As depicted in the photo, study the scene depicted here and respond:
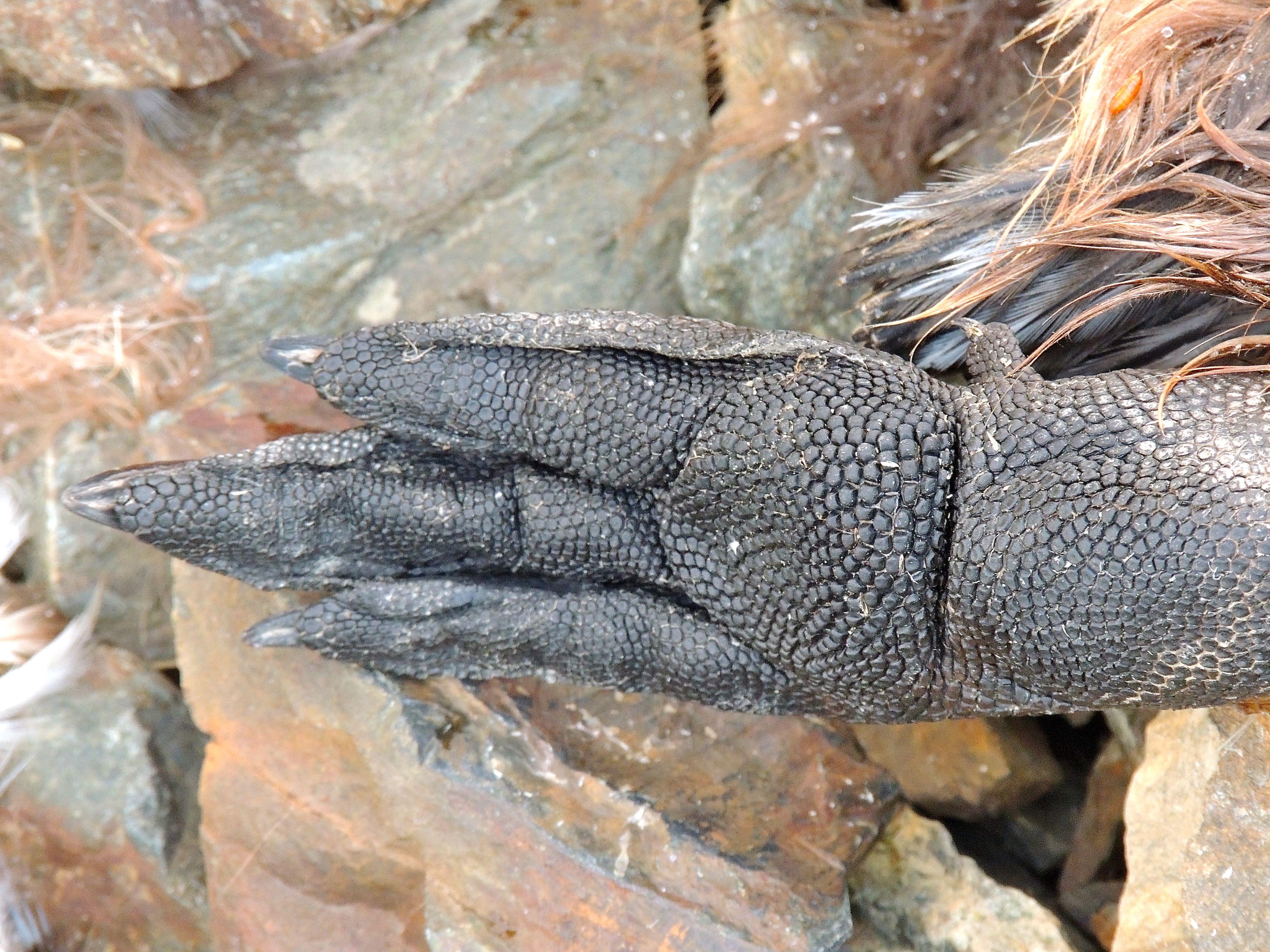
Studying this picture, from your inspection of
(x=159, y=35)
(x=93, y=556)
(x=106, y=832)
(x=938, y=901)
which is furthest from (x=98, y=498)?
(x=938, y=901)

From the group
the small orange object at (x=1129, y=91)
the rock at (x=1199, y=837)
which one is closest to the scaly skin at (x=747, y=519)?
the rock at (x=1199, y=837)

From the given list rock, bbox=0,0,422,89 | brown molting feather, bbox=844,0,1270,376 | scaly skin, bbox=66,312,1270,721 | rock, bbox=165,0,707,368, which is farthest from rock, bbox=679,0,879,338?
rock, bbox=0,0,422,89

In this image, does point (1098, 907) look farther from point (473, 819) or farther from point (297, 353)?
point (297, 353)

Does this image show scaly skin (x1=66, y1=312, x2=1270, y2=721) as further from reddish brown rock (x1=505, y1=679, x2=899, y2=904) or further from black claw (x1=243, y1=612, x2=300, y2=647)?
reddish brown rock (x1=505, y1=679, x2=899, y2=904)

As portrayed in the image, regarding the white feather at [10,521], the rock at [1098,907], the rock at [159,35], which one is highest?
the rock at [159,35]

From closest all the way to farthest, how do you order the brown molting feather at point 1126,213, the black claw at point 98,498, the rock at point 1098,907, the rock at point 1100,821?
the brown molting feather at point 1126,213, the black claw at point 98,498, the rock at point 1098,907, the rock at point 1100,821

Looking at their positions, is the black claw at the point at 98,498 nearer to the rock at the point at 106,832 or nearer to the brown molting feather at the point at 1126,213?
the rock at the point at 106,832
